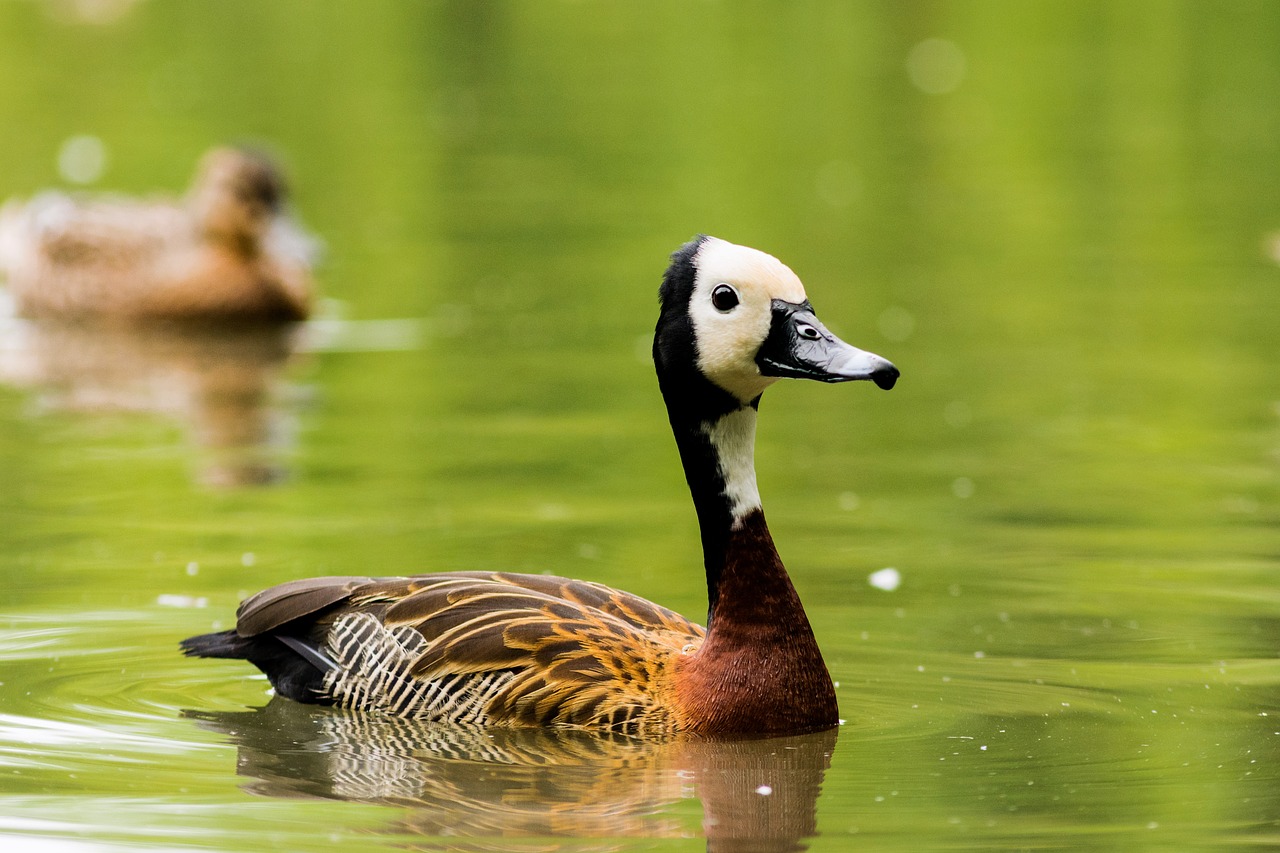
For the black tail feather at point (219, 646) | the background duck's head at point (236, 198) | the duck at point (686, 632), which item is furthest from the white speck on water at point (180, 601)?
the background duck's head at point (236, 198)

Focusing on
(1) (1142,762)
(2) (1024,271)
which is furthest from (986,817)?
(2) (1024,271)

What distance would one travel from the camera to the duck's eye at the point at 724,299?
7.77 metres

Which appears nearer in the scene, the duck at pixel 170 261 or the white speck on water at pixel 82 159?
the duck at pixel 170 261

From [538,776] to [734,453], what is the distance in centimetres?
135

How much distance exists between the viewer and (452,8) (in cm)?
4169

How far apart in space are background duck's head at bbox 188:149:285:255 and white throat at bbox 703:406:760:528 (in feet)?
34.8

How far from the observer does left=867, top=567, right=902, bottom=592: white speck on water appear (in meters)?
9.94

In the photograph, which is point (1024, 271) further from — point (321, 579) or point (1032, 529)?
point (321, 579)

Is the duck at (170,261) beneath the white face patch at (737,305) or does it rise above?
above

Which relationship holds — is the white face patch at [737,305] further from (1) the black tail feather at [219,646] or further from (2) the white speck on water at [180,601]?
(2) the white speck on water at [180,601]

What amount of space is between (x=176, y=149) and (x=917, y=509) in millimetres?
17853

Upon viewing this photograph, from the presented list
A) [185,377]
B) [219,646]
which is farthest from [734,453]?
[185,377]

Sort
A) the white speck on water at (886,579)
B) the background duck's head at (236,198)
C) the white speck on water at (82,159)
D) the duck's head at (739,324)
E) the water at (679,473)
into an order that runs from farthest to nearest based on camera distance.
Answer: the white speck on water at (82,159) < the background duck's head at (236,198) < the white speck on water at (886,579) < the duck's head at (739,324) < the water at (679,473)

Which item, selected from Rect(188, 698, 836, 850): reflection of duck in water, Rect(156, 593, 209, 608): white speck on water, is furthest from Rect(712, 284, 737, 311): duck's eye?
Rect(156, 593, 209, 608): white speck on water
